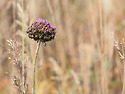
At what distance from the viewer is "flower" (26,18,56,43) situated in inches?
43.9

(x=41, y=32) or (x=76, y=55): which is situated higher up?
(x=41, y=32)

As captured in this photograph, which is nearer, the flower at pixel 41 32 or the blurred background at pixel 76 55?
the flower at pixel 41 32

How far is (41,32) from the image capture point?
1.13m

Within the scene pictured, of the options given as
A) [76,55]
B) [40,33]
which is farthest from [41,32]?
[76,55]

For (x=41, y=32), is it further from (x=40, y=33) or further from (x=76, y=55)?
(x=76, y=55)

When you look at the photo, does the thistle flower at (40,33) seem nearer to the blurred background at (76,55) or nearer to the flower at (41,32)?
the flower at (41,32)

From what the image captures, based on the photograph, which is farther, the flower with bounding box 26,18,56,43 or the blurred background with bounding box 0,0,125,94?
the blurred background with bounding box 0,0,125,94

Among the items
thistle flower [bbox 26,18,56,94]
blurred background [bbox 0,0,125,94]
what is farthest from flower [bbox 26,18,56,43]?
blurred background [bbox 0,0,125,94]

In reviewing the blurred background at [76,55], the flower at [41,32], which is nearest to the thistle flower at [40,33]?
the flower at [41,32]

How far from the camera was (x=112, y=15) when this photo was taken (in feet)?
11.9

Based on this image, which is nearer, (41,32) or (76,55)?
(41,32)

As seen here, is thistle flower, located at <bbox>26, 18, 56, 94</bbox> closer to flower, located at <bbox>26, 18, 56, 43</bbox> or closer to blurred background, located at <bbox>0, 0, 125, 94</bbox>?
flower, located at <bbox>26, 18, 56, 43</bbox>

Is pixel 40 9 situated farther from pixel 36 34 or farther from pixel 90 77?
pixel 36 34

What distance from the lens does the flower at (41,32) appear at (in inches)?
43.9
